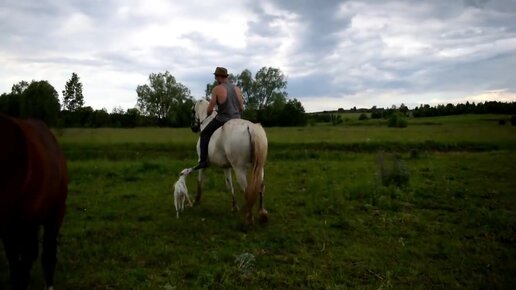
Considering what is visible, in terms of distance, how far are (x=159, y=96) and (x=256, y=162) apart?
3329 inches

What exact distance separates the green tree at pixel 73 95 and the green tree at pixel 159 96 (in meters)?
17.2

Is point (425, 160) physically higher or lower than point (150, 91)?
lower

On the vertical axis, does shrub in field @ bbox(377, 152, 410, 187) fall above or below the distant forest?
below

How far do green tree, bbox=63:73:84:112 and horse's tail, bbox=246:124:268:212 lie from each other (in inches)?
2714

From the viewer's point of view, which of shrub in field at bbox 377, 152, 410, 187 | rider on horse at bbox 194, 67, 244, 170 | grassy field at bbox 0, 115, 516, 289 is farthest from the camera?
shrub in field at bbox 377, 152, 410, 187

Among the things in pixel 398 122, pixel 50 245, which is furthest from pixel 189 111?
pixel 50 245

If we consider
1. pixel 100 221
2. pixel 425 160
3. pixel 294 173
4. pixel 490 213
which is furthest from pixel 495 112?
pixel 100 221

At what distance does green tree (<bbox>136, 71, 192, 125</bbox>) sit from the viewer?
3452 inches

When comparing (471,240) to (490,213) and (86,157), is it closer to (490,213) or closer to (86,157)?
(490,213)

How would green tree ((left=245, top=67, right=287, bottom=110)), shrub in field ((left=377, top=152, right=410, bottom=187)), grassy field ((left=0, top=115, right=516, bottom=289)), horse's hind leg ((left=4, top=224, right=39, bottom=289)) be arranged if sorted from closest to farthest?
horse's hind leg ((left=4, top=224, right=39, bottom=289)) → grassy field ((left=0, top=115, right=516, bottom=289)) → shrub in field ((left=377, top=152, right=410, bottom=187)) → green tree ((left=245, top=67, right=287, bottom=110))

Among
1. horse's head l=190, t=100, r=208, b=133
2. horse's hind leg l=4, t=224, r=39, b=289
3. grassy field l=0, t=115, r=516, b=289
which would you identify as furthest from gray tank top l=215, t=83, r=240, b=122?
horse's hind leg l=4, t=224, r=39, b=289

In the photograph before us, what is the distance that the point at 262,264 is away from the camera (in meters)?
5.95

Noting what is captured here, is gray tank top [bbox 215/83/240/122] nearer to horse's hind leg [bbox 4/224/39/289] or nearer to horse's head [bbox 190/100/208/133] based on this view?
horse's head [bbox 190/100/208/133]

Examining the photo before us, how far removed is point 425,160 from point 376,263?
15.2 m
